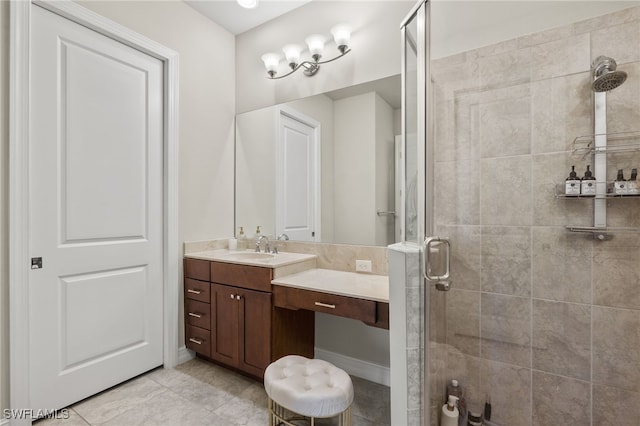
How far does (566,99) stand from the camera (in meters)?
1.40

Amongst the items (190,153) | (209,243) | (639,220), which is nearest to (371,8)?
(190,153)

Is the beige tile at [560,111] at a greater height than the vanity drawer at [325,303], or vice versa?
the beige tile at [560,111]

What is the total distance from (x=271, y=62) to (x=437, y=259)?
2017 millimetres

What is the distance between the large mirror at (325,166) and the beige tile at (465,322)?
51 centimetres

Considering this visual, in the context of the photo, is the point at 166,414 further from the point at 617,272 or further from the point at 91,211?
the point at 617,272

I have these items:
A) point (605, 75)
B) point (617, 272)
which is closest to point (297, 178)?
point (605, 75)

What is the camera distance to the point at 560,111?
141cm

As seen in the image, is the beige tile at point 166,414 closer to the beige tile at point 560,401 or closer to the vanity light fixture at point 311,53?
the beige tile at point 560,401

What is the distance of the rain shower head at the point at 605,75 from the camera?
1260 mm

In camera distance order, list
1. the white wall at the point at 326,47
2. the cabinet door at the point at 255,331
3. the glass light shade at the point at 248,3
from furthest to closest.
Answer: the glass light shade at the point at 248,3, the white wall at the point at 326,47, the cabinet door at the point at 255,331

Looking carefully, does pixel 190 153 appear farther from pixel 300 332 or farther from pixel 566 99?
pixel 566 99

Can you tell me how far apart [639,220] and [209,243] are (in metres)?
2.65

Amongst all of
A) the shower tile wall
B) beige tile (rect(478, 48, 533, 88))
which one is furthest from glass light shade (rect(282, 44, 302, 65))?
beige tile (rect(478, 48, 533, 88))

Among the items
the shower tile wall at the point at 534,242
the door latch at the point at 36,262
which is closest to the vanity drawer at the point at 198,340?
the door latch at the point at 36,262
